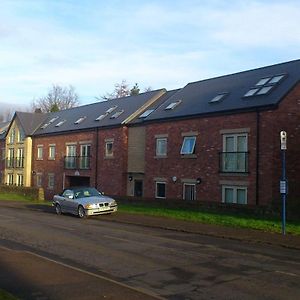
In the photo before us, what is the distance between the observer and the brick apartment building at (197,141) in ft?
82.5

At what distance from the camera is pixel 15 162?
177 ft

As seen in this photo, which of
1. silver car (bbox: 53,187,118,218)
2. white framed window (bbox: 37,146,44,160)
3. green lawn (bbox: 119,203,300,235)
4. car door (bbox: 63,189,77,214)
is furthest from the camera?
white framed window (bbox: 37,146,44,160)

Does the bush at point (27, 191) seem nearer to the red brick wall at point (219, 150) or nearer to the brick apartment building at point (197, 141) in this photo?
the brick apartment building at point (197, 141)

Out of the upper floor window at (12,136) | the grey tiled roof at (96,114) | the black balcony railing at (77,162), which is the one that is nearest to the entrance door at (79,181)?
the black balcony railing at (77,162)

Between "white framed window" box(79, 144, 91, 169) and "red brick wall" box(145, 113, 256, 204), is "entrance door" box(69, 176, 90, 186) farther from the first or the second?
"red brick wall" box(145, 113, 256, 204)

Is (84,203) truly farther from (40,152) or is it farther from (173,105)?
(40,152)

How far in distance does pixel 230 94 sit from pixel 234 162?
4.44 m

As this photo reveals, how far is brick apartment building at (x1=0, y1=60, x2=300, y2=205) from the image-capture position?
2516 cm

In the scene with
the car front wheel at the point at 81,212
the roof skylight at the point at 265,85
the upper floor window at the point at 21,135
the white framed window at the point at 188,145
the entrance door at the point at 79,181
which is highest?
the roof skylight at the point at 265,85

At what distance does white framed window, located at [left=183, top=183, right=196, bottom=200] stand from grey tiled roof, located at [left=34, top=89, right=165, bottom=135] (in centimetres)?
874

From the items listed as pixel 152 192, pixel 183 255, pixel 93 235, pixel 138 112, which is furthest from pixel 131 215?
pixel 138 112

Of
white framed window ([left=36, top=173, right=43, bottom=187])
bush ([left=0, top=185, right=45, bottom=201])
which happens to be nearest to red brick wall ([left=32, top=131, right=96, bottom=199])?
white framed window ([left=36, top=173, right=43, bottom=187])

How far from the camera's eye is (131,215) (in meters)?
23.3

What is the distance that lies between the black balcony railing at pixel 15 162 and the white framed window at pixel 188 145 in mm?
26599
